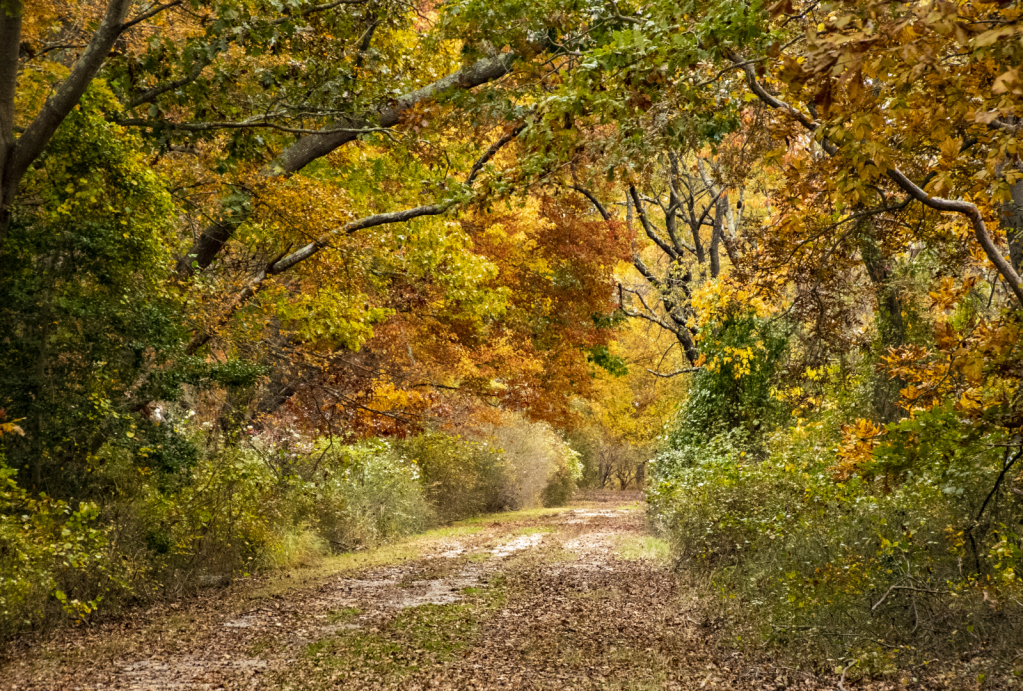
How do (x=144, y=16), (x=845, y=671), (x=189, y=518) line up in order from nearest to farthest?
(x=845, y=671)
(x=144, y=16)
(x=189, y=518)

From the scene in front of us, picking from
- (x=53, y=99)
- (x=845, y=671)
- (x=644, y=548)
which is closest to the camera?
(x=845, y=671)

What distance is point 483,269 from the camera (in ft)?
51.5

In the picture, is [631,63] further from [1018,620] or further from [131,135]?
[131,135]

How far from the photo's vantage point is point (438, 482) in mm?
22172

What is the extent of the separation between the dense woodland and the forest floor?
24.1 inches

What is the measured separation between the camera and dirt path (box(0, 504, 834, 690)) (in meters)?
7.34

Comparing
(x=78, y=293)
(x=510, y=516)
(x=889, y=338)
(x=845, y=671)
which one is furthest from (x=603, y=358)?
(x=845, y=671)

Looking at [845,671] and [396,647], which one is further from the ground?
[396,647]

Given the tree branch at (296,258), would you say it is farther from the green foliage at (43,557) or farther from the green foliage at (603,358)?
the green foliage at (603,358)

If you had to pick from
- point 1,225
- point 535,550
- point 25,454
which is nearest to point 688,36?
point 1,225

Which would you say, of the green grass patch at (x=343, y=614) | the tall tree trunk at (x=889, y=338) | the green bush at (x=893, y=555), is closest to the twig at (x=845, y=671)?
the green bush at (x=893, y=555)

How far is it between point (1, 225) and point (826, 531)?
873cm

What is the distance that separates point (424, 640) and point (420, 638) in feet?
0.38

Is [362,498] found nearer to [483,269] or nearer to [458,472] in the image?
[483,269]
